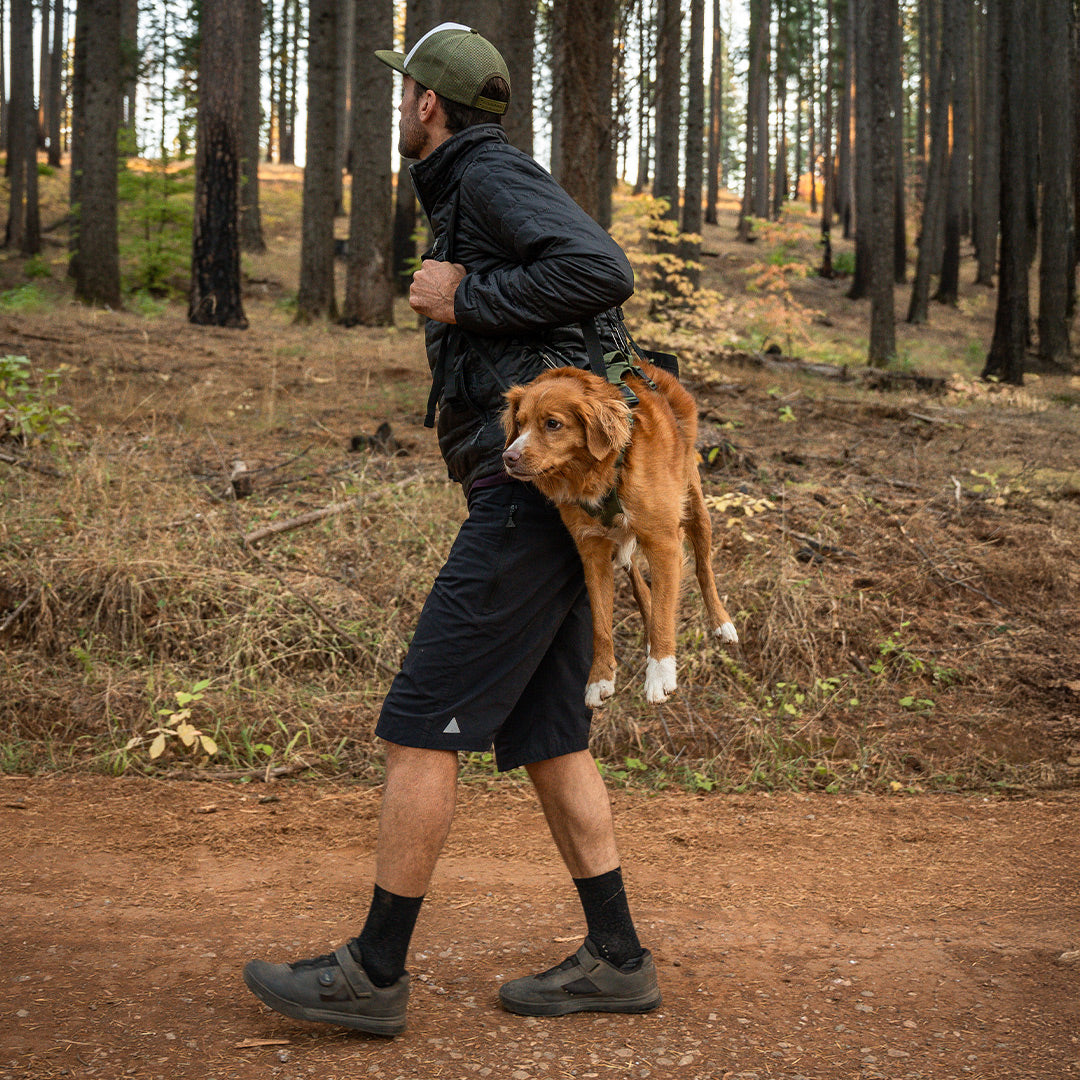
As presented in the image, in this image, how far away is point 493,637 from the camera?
2793 mm

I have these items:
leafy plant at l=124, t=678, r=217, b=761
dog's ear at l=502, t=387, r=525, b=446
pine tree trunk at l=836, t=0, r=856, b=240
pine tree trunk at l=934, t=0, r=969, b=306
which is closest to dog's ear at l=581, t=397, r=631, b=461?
dog's ear at l=502, t=387, r=525, b=446

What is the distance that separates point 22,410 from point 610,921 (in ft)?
22.1

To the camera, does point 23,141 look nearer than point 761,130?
Yes

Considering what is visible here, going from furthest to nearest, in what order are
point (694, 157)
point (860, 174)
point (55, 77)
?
point (55, 77) < point (860, 174) < point (694, 157)

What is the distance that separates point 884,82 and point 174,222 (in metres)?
13.3

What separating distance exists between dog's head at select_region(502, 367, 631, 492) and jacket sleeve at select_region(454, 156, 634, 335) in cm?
18

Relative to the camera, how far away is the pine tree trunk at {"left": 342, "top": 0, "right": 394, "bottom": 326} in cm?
1574

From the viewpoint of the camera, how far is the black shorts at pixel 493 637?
→ 9.07 ft

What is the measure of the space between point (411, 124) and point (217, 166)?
12877 millimetres

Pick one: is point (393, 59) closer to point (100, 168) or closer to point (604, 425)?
point (604, 425)

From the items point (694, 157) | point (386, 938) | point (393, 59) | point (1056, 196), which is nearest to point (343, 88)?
point (694, 157)

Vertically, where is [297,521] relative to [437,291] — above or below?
below

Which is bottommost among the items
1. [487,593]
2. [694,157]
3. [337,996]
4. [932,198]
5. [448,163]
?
[337,996]

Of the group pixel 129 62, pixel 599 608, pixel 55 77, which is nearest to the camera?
pixel 599 608
